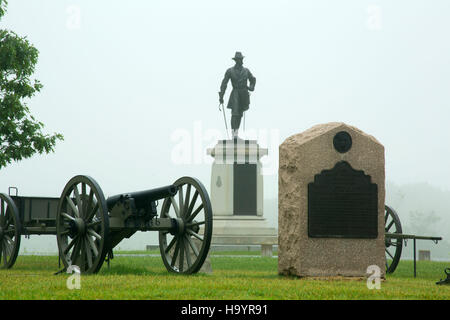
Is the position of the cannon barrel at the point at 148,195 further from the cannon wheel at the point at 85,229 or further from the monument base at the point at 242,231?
the monument base at the point at 242,231

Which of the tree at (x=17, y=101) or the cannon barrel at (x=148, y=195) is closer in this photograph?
the cannon barrel at (x=148, y=195)

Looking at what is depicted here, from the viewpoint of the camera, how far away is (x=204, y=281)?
8.86m

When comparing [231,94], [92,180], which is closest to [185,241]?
[92,180]

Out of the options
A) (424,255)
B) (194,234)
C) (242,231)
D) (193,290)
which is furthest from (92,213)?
(242,231)

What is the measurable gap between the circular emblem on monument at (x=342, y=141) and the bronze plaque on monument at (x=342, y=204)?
0.67ft

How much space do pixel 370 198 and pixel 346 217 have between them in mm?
483

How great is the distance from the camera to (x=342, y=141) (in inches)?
412

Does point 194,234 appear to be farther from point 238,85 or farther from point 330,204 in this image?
point 238,85

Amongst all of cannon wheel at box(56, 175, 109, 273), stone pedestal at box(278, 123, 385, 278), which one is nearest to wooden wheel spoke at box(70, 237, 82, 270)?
cannon wheel at box(56, 175, 109, 273)

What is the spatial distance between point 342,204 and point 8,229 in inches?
248

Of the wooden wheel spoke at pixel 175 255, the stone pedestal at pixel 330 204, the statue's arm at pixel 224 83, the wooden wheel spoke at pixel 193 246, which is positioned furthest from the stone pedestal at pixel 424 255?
the wooden wheel spoke at pixel 193 246

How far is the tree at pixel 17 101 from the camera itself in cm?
1777
